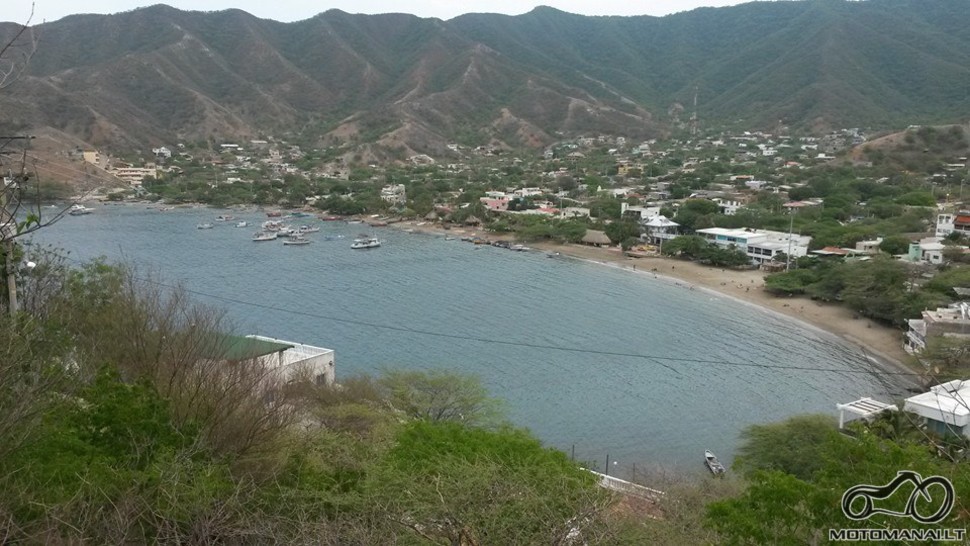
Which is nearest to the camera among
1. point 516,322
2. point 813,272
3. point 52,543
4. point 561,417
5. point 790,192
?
point 52,543

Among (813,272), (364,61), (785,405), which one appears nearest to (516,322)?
(785,405)

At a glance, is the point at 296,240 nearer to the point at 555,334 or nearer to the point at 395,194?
the point at 395,194

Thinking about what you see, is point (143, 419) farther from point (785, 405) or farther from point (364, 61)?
point (364, 61)

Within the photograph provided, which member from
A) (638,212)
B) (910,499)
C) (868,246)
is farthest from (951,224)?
(910,499)

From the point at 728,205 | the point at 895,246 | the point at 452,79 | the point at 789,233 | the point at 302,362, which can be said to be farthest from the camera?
the point at 452,79

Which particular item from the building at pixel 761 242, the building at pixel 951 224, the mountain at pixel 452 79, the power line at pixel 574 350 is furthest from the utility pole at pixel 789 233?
the mountain at pixel 452 79

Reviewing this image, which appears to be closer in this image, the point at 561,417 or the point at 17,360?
the point at 17,360

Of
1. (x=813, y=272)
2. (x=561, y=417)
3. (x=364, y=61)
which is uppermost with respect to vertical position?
(x=364, y=61)
